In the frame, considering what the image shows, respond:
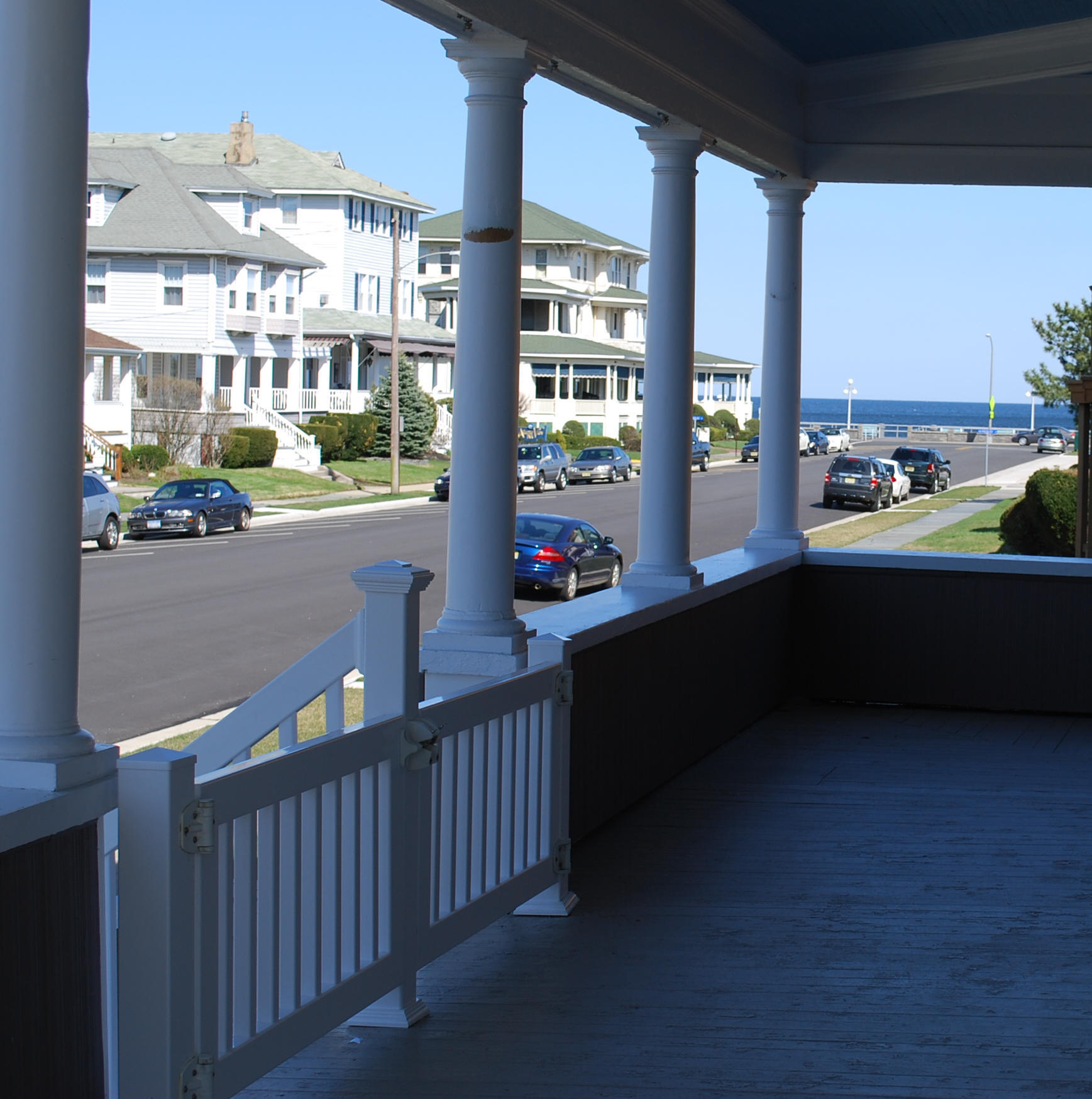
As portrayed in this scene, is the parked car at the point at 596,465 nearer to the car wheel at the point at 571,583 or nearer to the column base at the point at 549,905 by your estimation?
the car wheel at the point at 571,583

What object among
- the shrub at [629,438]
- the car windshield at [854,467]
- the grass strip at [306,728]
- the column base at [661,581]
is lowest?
the grass strip at [306,728]

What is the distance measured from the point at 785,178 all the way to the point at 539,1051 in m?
6.24

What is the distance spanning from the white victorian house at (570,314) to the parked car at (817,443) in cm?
858

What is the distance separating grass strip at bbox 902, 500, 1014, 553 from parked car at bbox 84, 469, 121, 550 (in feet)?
43.0

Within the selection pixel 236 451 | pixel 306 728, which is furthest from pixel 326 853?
pixel 236 451

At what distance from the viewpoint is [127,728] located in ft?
37.6

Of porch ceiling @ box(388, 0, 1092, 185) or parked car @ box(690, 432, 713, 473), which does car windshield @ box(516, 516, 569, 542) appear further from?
parked car @ box(690, 432, 713, 473)

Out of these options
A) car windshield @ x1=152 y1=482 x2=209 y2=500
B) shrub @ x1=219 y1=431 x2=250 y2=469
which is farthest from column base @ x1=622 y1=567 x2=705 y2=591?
shrub @ x1=219 y1=431 x2=250 y2=469

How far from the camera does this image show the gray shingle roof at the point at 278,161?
48562 millimetres

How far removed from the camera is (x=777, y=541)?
9.12 m

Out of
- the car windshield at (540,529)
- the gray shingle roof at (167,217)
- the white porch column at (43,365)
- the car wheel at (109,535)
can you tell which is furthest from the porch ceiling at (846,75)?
the gray shingle roof at (167,217)

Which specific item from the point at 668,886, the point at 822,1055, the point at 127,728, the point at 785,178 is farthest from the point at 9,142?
the point at 127,728

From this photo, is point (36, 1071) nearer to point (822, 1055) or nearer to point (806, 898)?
point (822, 1055)

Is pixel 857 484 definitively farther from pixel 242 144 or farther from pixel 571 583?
pixel 242 144
